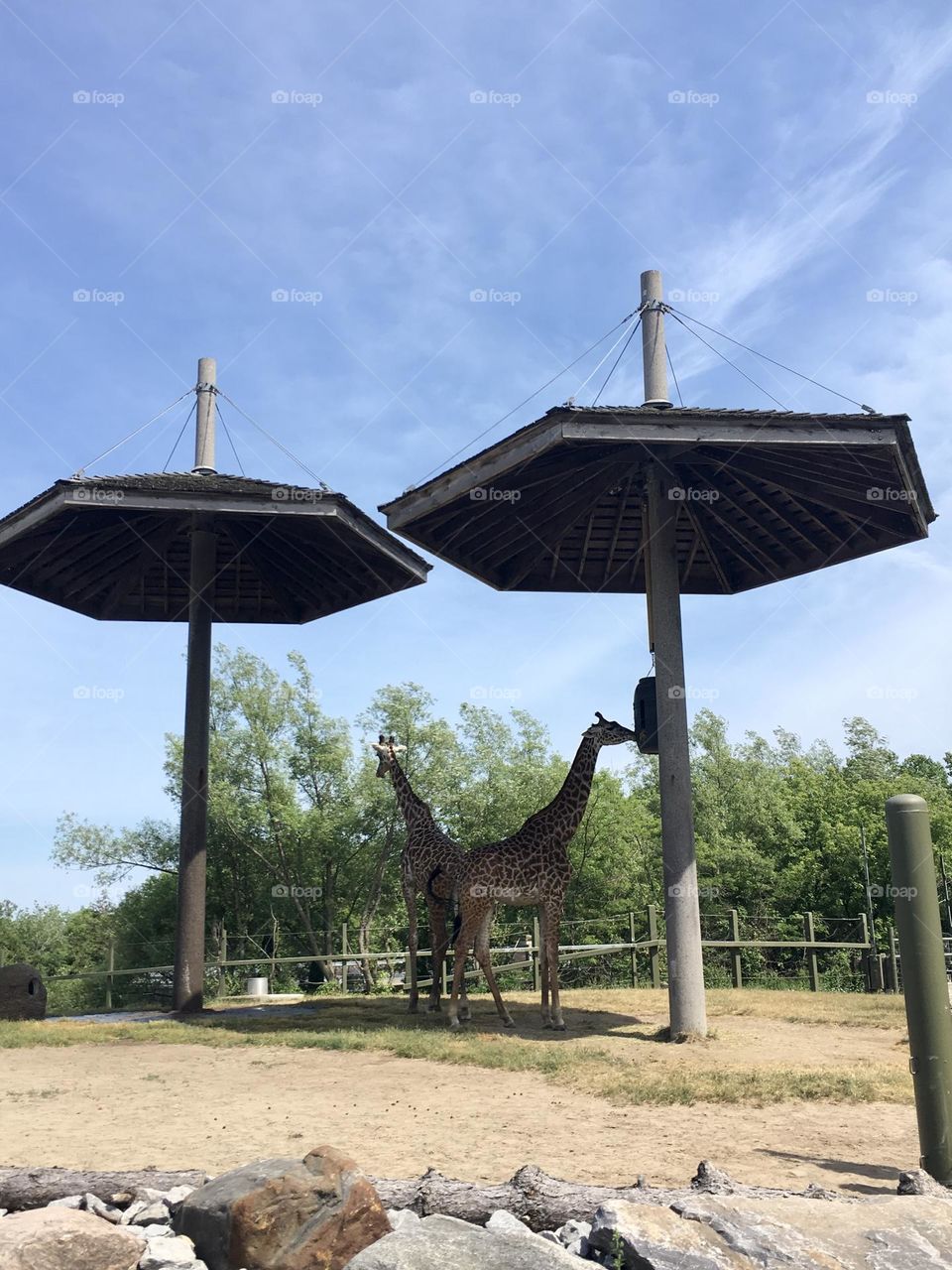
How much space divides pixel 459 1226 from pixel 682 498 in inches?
417

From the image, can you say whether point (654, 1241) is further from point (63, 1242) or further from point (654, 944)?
point (654, 944)

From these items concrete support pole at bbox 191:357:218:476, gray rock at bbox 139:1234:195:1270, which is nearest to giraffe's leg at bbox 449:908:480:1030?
gray rock at bbox 139:1234:195:1270

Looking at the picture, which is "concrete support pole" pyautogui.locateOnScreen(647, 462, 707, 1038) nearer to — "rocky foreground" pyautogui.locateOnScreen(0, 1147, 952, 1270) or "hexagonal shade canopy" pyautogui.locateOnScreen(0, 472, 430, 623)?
"hexagonal shade canopy" pyautogui.locateOnScreen(0, 472, 430, 623)

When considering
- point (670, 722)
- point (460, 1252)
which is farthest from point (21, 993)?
point (460, 1252)

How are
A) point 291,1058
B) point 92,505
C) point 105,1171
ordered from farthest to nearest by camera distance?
point 92,505
point 291,1058
point 105,1171

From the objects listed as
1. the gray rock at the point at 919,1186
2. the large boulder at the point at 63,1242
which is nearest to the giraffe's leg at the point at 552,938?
the gray rock at the point at 919,1186

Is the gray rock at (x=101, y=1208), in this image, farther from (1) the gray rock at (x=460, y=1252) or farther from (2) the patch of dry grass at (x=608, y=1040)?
(2) the patch of dry grass at (x=608, y=1040)

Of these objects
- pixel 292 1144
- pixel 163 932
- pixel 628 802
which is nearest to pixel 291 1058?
pixel 292 1144

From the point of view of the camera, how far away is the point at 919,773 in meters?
66.5

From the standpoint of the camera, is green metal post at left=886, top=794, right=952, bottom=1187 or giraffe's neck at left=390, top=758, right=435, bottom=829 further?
giraffe's neck at left=390, top=758, right=435, bottom=829

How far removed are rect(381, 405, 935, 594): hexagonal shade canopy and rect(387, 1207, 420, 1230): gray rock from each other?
8619 mm

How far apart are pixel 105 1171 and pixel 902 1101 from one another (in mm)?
5730

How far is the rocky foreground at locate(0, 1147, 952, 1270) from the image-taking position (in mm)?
4980

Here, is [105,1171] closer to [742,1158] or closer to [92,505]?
[742,1158]
